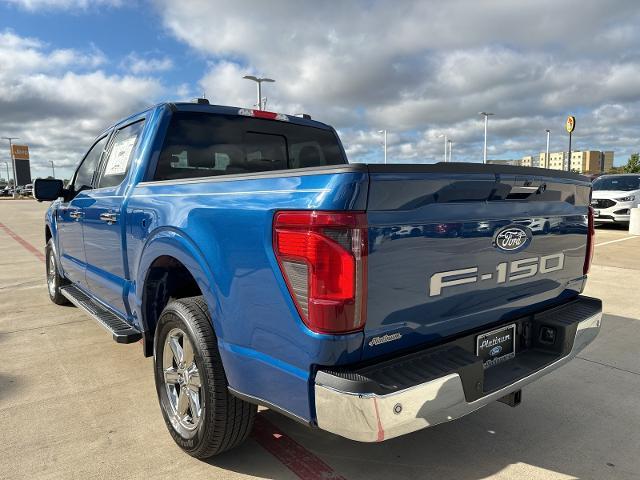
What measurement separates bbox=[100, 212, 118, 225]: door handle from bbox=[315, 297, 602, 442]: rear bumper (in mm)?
2157

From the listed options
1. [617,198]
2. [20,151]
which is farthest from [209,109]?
[20,151]

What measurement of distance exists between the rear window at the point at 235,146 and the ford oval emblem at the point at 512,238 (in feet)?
6.55

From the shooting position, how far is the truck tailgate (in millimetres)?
1909

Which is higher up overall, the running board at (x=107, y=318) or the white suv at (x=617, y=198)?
the white suv at (x=617, y=198)

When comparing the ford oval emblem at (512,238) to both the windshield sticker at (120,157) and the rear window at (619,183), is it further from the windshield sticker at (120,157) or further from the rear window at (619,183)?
the rear window at (619,183)

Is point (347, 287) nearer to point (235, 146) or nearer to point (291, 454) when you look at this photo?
point (291, 454)

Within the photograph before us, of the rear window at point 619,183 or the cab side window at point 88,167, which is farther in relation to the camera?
the rear window at point 619,183

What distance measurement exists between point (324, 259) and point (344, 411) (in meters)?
0.56

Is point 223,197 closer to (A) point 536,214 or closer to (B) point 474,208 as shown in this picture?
(B) point 474,208

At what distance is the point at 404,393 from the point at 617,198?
14.1m

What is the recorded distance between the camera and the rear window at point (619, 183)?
14117mm

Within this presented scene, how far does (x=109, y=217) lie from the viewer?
137 inches

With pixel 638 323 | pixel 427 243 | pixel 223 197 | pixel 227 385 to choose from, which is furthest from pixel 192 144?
pixel 638 323

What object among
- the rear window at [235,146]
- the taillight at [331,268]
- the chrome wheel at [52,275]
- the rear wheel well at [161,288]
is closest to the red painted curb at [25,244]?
the chrome wheel at [52,275]
